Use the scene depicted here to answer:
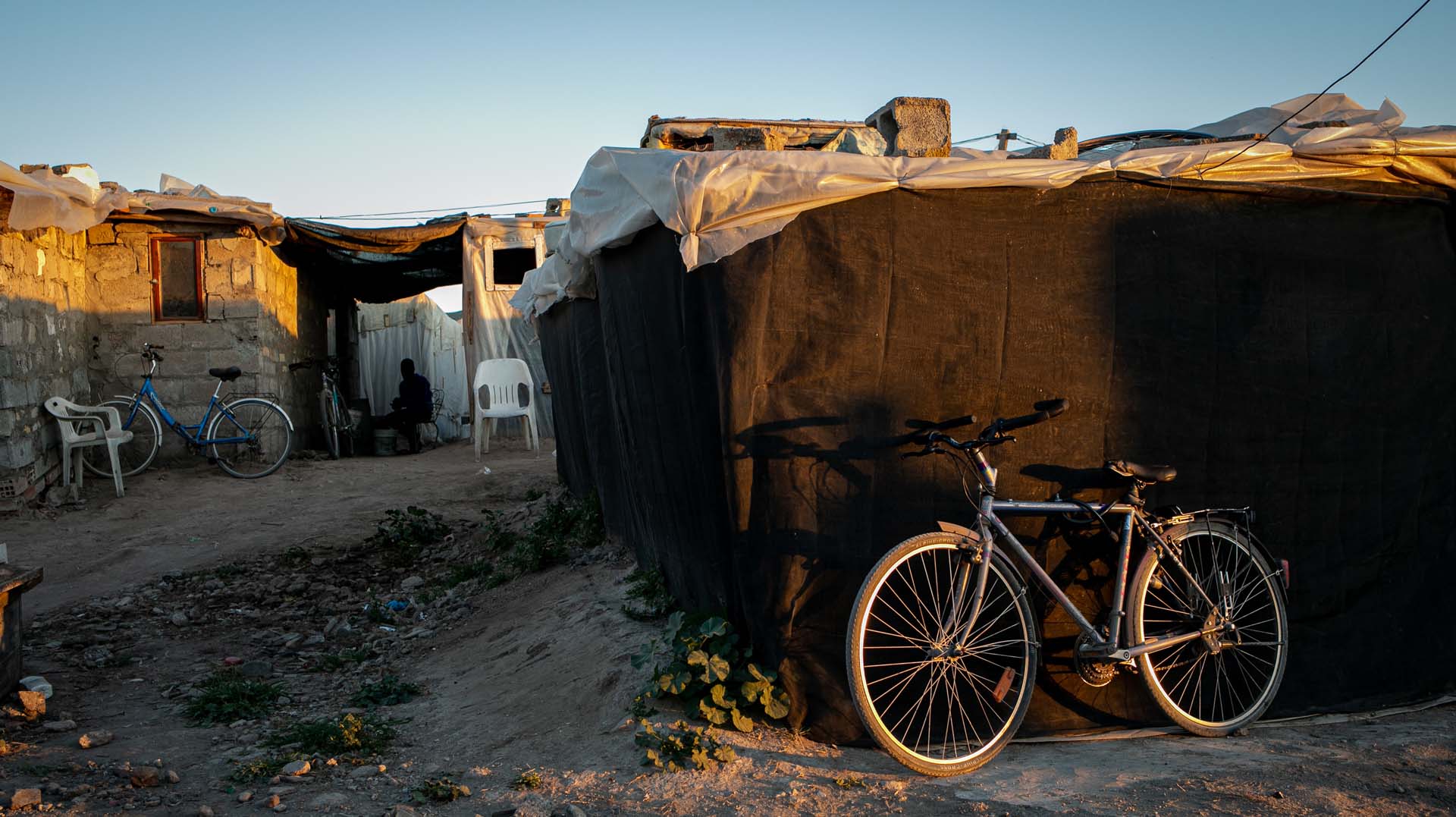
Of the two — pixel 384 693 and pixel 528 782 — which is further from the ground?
pixel 528 782

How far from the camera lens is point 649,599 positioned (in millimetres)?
4555

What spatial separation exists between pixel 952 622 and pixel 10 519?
26.5 ft

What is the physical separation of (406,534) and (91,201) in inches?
186

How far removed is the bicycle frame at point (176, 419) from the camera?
10.2m

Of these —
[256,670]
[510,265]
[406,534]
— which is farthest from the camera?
[510,265]

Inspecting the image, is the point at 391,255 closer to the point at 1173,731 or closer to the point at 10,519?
the point at 10,519

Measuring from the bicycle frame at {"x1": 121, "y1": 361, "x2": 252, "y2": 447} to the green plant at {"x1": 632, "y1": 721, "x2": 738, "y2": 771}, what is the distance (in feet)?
29.2

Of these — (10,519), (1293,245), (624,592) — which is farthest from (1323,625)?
(10,519)

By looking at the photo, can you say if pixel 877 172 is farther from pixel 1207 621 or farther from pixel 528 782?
pixel 528 782

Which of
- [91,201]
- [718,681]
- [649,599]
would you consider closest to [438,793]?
[718,681]

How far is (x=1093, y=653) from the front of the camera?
10.8ft

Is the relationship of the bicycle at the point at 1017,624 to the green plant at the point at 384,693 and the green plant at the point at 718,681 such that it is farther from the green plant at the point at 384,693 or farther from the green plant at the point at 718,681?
the green plant at the point at 384,693

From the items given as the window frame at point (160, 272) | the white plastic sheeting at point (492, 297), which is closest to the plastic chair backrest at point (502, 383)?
the white plastic sheeting at point (492, 297)

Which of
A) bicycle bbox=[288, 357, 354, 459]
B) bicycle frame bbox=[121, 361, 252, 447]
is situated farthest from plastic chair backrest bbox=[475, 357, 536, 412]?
bicycle frame bbox=[121, 361, 252, 447]
